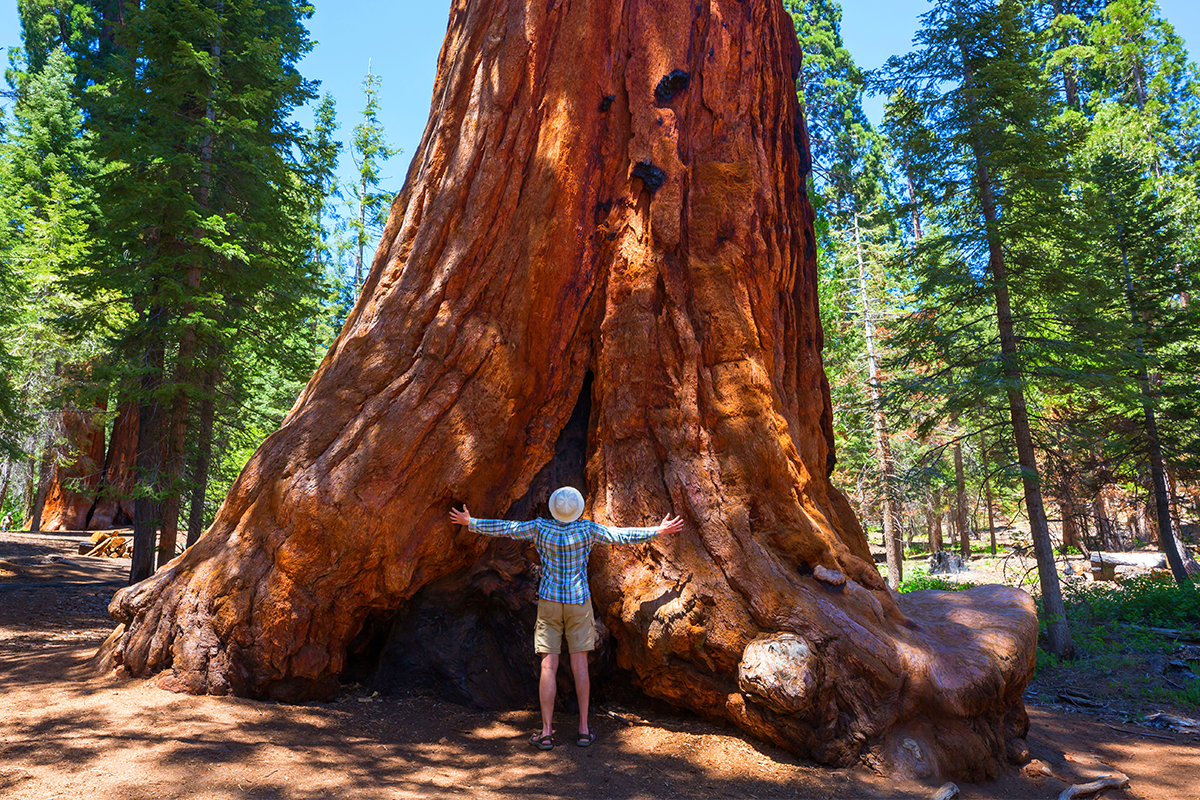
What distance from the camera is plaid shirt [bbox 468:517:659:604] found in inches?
180

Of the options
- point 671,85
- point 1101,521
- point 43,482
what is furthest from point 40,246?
point 1101,521

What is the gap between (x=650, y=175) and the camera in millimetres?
5672

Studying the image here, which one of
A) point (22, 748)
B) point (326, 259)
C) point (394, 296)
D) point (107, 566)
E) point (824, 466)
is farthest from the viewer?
point (326, 259)

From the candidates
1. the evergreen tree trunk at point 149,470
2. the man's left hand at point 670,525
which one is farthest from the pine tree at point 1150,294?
the evergreen tree trunk at point 149,470

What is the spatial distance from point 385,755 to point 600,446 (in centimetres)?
265

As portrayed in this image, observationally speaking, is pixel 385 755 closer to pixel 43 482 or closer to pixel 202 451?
pixel 202 451

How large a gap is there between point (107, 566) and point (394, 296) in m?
12.8

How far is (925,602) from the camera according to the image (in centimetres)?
616

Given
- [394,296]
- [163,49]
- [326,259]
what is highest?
[326,259]

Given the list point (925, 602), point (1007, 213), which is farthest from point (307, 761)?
point (1007, 213)

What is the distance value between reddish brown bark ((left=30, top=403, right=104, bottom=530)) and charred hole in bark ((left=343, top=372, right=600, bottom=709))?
1737 cm

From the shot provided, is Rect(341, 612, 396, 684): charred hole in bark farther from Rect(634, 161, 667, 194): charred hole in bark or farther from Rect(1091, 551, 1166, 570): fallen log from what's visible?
Rect(1091, 551, 1166, 570): fallen log

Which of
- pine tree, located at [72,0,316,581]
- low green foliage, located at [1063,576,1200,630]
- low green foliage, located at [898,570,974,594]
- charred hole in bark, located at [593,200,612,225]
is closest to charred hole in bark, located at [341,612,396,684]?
charred hole in bark, located at [593,200,612,225]

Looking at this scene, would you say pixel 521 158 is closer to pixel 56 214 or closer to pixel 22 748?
pixel 22 748
